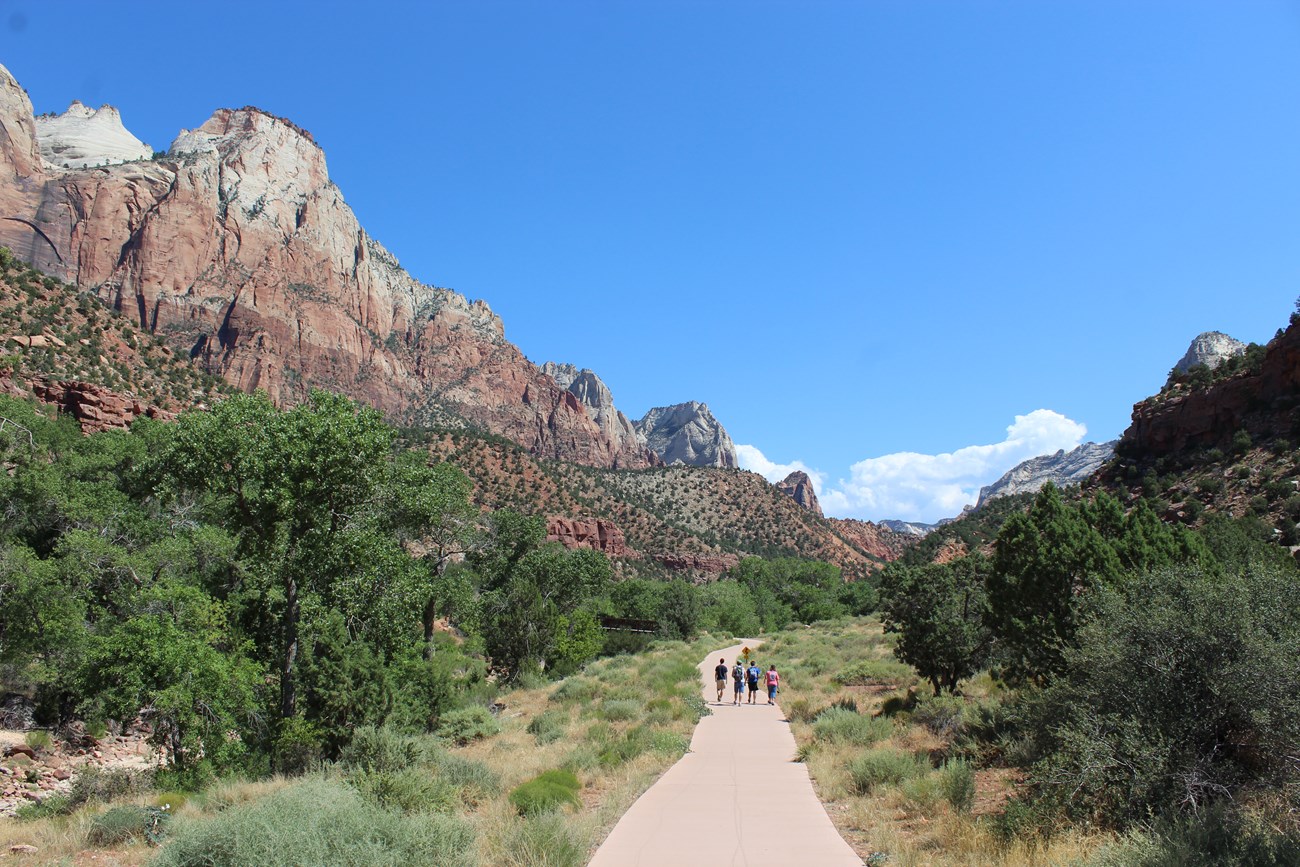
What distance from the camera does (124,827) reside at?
33.1 ft

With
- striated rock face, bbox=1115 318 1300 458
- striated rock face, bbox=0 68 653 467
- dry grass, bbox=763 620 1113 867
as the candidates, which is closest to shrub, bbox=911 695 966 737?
dry grass, bbox=763 620 1113 867

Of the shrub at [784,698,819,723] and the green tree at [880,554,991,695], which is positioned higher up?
the green tree at [880,554,991,695]

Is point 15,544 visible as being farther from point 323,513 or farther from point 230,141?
point 230,141

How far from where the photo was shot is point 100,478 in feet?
89.6

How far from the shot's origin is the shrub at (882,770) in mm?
12023

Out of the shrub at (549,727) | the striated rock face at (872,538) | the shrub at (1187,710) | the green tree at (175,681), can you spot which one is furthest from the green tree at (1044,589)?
the striated rock face at (872,538)

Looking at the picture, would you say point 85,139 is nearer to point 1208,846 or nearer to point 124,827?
point 124,827

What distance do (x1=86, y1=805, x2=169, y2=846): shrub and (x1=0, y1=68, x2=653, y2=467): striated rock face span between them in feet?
378

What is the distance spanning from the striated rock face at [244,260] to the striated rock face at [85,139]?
40.9ft

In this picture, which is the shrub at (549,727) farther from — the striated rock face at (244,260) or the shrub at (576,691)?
the striated rock face at (244,260)

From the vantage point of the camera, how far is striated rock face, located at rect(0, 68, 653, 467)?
123 metres

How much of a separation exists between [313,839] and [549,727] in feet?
41.8

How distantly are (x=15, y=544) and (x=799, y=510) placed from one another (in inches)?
4725

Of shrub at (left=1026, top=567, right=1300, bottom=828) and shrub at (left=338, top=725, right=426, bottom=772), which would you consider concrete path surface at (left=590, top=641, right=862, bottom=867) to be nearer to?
shrub at (left=1026, top=567, right=1300, bottom=828)
